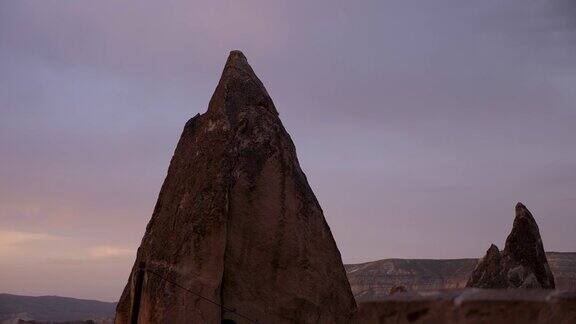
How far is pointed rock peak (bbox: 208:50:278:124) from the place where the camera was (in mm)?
9906

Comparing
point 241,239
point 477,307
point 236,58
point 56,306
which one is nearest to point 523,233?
point 236,58

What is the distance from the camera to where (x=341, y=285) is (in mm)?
9219

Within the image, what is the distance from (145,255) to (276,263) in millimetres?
1799

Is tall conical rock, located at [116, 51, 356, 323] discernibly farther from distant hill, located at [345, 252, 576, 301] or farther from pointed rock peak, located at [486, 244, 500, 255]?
distant hill, located at [345, 252, 576, 301]

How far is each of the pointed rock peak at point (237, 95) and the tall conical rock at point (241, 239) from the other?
0.09 ft

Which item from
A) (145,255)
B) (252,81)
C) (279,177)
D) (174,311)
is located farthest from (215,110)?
(174,311)

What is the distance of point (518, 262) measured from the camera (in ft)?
59.2

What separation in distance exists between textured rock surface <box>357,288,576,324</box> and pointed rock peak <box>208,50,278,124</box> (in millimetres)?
6895

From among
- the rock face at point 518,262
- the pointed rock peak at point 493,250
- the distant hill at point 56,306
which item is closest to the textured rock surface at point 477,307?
the rock face at point 518,262

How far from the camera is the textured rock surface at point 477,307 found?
2.40 meters

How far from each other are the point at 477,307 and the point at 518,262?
16433 millimetres

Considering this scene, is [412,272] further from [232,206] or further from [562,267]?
[232,206]

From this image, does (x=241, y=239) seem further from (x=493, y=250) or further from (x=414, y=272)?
(x=414, y=272)

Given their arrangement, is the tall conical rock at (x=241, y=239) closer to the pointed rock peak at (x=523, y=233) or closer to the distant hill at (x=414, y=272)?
the pointed rock peak at (x=523, y=233)
